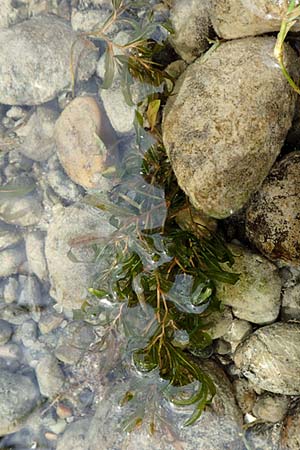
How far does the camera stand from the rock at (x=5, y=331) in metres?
5.12

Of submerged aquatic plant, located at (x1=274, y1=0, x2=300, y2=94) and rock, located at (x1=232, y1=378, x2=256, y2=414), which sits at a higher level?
submerged aquatic plant, located at (x1=274, y1=0, x2=300, y2=94)

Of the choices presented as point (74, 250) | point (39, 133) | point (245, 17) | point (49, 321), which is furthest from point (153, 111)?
point (49, 321)

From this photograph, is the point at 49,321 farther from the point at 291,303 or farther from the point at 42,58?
the point at 42,58

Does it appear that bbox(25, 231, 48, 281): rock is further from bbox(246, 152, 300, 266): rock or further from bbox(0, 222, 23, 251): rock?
bbox(246, 152, 300, 266): rock

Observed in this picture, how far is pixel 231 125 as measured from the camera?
3465 millimetres

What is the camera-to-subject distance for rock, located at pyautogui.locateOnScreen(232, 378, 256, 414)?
4.44 meters

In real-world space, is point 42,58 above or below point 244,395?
above

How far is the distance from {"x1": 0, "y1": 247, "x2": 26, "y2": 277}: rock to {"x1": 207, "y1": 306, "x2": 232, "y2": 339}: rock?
2146 mm

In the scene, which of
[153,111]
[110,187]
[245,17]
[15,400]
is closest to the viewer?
[245,17]

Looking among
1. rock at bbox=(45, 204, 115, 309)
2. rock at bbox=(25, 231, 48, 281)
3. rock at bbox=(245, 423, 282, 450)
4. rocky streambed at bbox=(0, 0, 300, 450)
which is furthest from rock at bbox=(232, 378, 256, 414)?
rock at bbox=(25, 231, 48, 281)

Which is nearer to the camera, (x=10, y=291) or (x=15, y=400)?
(x=15, y=400)

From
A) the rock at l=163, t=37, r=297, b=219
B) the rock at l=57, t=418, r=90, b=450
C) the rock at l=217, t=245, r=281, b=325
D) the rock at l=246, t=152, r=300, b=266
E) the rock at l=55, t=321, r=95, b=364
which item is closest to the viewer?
the rock at l=163, t=37, r=297, b=219

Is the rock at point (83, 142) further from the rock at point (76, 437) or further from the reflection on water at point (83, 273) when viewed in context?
the rock at point (76, 437)

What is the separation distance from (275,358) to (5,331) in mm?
2796
